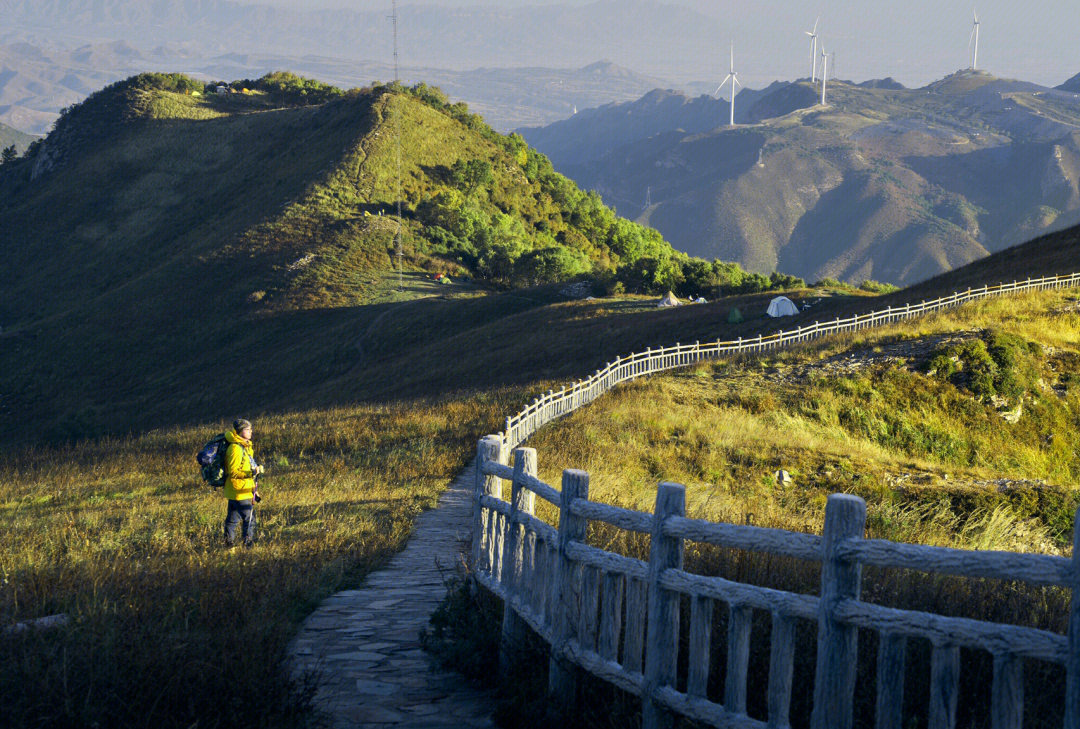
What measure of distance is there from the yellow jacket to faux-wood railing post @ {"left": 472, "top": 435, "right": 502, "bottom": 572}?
3.69 metres

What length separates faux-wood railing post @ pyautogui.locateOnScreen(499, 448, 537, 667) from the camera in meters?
6.66

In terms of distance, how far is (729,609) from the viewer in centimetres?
520

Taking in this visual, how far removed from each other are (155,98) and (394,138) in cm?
4207

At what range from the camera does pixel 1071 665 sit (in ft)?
11.7

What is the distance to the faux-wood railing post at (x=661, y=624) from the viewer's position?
16.9ft

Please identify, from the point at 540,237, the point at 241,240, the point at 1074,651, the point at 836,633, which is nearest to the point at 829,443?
the point at 836,633

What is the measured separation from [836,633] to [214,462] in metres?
7.99

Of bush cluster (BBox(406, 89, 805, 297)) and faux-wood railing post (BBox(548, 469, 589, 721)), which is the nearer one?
faux-wood railing post (BBox(548, 469, 589, 721))

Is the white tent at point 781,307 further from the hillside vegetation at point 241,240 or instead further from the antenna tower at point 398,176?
the antenna tower at point 398,176

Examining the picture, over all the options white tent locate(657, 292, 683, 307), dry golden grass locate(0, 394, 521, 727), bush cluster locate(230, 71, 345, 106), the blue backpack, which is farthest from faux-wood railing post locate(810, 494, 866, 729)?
bush cluster locate(230, 71, 345, 106)

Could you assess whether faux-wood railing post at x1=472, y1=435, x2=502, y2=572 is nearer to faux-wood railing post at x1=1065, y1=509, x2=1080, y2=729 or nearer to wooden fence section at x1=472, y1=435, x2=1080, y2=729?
wooden fence section at x1=472, y1=435, x2=1080, y2=729

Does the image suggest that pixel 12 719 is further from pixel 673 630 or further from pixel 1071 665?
pixel 1071 665

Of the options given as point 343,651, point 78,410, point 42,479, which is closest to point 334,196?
point 78,410

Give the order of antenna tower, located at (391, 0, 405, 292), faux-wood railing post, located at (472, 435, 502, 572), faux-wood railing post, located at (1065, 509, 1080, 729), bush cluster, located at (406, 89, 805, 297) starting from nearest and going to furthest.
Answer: faux-wood railing post, located at (1065, 509, 1080, 729) → faux-wood railing post, located at (472, 435, 502, 572) → bush cluster, located at (406, 89, 805, 297) → antenna tower, located at (391, 0, 405, 292)
